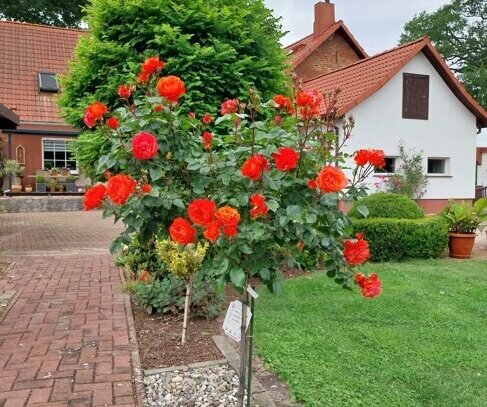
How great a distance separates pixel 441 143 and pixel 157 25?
12.9 metres

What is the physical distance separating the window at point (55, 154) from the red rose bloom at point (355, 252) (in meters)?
17.4

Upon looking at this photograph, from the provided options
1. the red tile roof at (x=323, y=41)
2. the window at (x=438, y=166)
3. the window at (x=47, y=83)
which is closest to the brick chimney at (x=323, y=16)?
the red tile roof at (x=323, y=41)

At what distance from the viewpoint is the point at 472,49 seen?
29.3 meters

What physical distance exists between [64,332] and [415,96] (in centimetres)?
1368

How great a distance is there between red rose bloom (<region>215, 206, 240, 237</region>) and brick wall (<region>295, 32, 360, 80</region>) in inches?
688

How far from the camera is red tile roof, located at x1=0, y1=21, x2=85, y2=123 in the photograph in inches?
688

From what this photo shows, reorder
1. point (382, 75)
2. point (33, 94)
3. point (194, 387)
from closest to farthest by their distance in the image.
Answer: point (194, 387), point (382, 75), point (33, 94)

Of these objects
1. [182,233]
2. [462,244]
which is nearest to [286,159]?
[182,233]

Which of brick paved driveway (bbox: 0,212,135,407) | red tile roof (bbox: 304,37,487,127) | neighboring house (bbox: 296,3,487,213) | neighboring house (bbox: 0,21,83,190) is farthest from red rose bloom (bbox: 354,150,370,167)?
neighboring house (bbox: 0,21,83,190)

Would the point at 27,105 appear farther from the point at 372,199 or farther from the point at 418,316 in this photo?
the point at 418,316

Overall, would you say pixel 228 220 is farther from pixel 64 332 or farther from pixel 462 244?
pixel 462 244

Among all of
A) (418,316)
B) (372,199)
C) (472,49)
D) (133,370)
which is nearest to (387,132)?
(372,199)

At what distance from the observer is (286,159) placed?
1.97 metres

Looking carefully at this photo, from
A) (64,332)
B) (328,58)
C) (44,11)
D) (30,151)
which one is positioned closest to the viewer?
(64,332)
